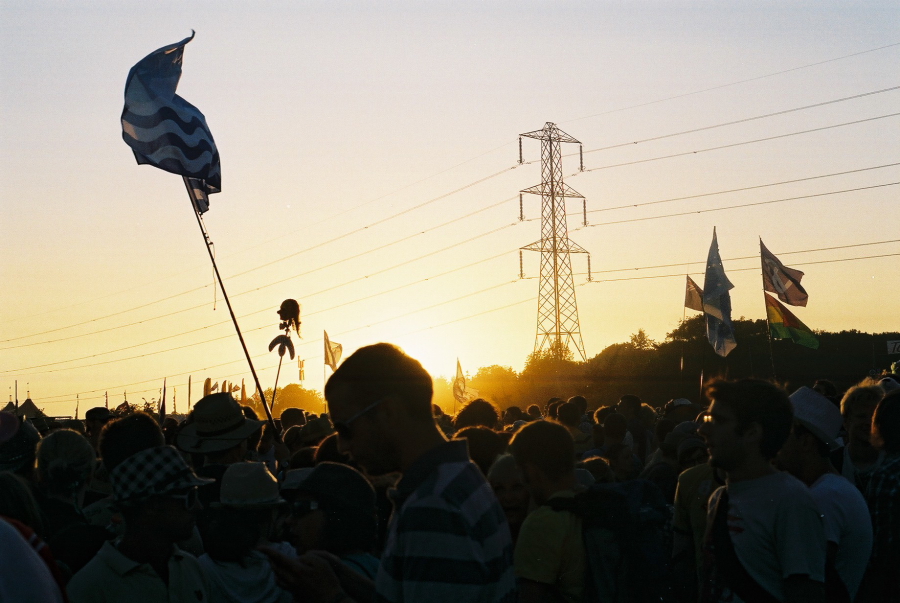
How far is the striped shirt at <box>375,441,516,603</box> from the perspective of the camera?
297 centimetres

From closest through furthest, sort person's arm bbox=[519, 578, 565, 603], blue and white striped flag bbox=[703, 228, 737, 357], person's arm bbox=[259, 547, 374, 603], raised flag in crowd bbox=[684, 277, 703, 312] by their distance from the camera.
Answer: person's arm bbox=[259, 547, 374, 603]
person's arm bbox=[519, 578, 565, 603]
blue and white striped flag bbox=[703, 228, 737, 357]
raised flag in crowd bbox=[684, 277, 703, 312]

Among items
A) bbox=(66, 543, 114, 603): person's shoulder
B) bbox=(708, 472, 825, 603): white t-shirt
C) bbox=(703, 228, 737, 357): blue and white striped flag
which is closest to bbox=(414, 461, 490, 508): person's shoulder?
bbox=(708, 472, 825, 603): white t-shirt

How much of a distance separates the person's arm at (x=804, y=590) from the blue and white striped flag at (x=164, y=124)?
1319 cm

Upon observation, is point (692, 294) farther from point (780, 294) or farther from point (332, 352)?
point (332, 352)

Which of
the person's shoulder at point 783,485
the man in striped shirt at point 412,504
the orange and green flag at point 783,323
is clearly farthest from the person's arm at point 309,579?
the orange and green flag at point 783,323

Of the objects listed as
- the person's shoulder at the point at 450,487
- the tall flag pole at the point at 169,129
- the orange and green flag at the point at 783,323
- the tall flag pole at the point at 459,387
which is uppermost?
the tall flag pole at the point at 169,129

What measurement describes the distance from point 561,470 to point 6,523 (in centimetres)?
297

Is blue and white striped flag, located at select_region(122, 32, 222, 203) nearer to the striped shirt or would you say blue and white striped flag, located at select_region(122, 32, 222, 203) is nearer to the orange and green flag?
the striped shirt

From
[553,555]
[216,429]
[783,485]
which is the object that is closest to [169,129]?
[216,429]

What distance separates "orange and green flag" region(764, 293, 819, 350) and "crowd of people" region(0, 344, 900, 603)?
22496 mm

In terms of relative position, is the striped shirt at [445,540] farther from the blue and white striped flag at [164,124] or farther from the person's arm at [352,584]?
the blue and white striped flag at [164,124]

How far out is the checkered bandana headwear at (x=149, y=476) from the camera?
4.47 meters

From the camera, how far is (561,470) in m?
5.15

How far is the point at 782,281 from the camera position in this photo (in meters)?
28.0
